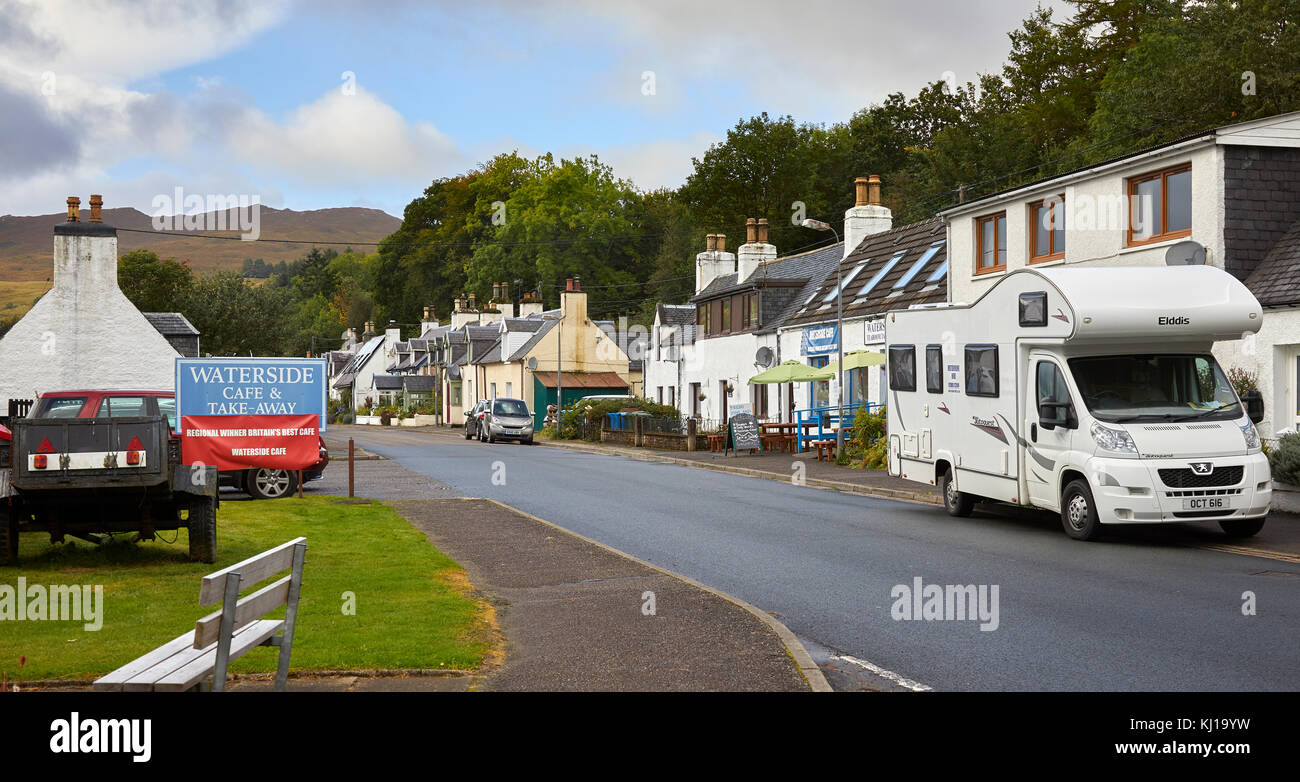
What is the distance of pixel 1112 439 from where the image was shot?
1443 cm

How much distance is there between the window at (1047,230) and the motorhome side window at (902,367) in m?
6.11

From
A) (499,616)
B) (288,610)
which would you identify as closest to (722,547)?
(499,616)

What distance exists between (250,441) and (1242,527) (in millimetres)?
13962

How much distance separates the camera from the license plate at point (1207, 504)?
14078 millimetres

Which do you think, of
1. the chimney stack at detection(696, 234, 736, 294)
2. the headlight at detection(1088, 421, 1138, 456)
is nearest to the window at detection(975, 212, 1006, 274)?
the headlight at detection(1088, 421, 1138, 456)

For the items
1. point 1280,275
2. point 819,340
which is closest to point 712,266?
point 819,340

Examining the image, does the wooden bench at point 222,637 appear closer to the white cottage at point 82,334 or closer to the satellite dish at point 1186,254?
the satellite dish at point 1186,254

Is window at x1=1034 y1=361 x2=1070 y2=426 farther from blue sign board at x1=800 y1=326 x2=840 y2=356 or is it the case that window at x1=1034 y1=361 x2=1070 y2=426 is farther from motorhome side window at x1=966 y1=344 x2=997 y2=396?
blue sign board at x1=800 y1=326 x2=840 y2=356

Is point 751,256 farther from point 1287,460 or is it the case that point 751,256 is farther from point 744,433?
point 1287,460

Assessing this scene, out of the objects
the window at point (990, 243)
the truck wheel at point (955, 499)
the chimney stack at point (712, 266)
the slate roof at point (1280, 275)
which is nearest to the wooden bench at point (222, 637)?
the truck wheel at point (955, 499)

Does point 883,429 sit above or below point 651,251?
below
